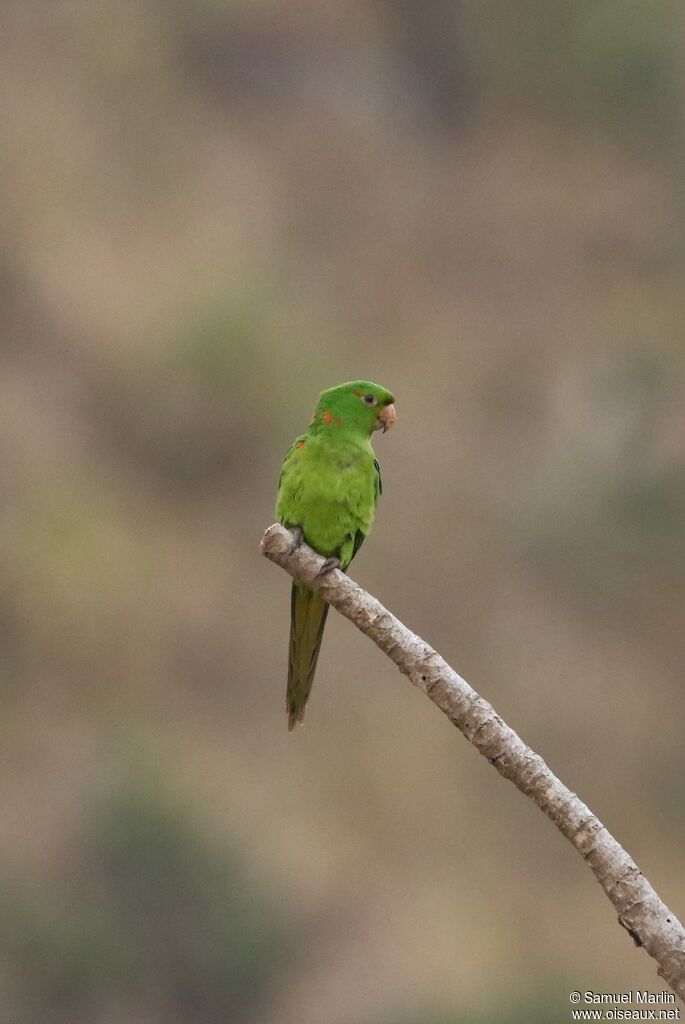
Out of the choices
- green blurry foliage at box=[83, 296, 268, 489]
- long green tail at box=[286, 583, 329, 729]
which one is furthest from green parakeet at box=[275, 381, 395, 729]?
green blurry foliage at box=[83, 296, 268, 489]

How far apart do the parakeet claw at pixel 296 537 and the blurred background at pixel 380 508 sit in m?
A: 10.6

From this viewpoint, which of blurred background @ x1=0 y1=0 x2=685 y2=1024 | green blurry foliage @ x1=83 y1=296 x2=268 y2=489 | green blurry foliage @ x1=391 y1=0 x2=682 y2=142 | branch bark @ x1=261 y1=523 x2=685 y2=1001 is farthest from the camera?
green blurry foliage @ x1=391 y1=0 x2=682 y2=142

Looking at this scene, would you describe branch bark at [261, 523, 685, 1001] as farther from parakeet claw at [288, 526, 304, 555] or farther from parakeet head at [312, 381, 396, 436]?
parakeet head at [312, 381, 396, 436]

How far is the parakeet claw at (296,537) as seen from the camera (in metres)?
4.87

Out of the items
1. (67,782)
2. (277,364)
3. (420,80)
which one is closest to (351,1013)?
(67,782)

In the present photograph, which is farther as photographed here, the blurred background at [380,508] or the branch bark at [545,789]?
the blurred background at [380,508]

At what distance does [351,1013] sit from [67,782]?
4.14m

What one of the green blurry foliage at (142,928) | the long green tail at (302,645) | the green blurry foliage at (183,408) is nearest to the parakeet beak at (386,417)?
the long green tail at (302,645)

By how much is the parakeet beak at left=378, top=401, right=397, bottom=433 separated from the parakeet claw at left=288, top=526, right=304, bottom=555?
538 millimetres

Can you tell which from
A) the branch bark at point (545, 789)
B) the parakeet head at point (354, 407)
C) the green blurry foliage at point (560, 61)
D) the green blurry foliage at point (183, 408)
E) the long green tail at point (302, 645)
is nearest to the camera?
the branch bark at point (545, 789)

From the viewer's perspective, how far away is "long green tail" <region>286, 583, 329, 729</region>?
5301 millimetres

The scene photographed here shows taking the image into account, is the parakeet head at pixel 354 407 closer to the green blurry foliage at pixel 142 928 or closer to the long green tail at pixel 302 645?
the long green tail at pixel 302 645

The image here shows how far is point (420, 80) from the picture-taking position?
24984 millimetres

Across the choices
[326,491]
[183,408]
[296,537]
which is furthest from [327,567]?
[183,408]
